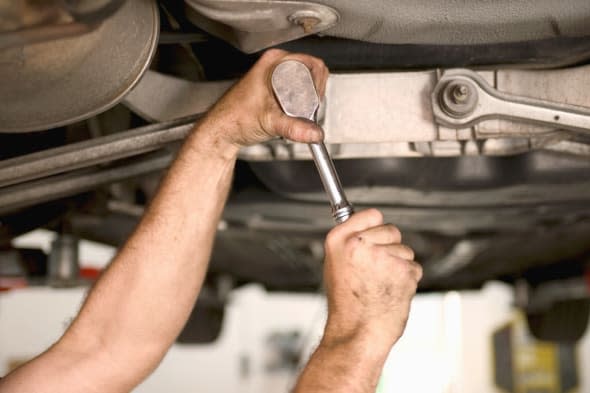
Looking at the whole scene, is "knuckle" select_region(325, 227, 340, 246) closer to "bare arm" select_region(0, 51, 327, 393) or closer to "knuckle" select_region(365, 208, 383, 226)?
"knuckle" select_region(365, 208, 383, 226)

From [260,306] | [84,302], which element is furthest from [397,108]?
[260,306]

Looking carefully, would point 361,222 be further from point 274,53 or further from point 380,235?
point 274,53

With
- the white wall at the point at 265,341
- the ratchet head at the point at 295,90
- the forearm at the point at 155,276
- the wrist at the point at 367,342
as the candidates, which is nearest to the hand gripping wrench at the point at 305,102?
the ratchet head at the point at 295,90

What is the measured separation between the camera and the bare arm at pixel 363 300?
2.43 feet

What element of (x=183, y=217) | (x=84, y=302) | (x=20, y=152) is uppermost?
(x=20, y=152)

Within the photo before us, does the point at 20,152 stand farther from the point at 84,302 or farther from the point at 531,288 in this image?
the point at 531,288

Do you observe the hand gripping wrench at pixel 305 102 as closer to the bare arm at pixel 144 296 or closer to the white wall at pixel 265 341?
the bare arm at pixel 144 296

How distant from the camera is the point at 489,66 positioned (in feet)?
2.96

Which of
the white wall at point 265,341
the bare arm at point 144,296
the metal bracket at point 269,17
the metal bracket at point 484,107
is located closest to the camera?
the metal bracket at point 269,17

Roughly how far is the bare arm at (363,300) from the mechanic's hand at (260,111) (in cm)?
10

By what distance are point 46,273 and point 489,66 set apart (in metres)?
1.10

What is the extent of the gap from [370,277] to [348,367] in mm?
89

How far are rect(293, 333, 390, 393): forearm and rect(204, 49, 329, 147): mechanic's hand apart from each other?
7.9 inches

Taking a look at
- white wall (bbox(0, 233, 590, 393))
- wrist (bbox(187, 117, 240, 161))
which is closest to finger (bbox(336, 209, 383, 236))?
wrist (bbox(187, 117, 240, 161))
